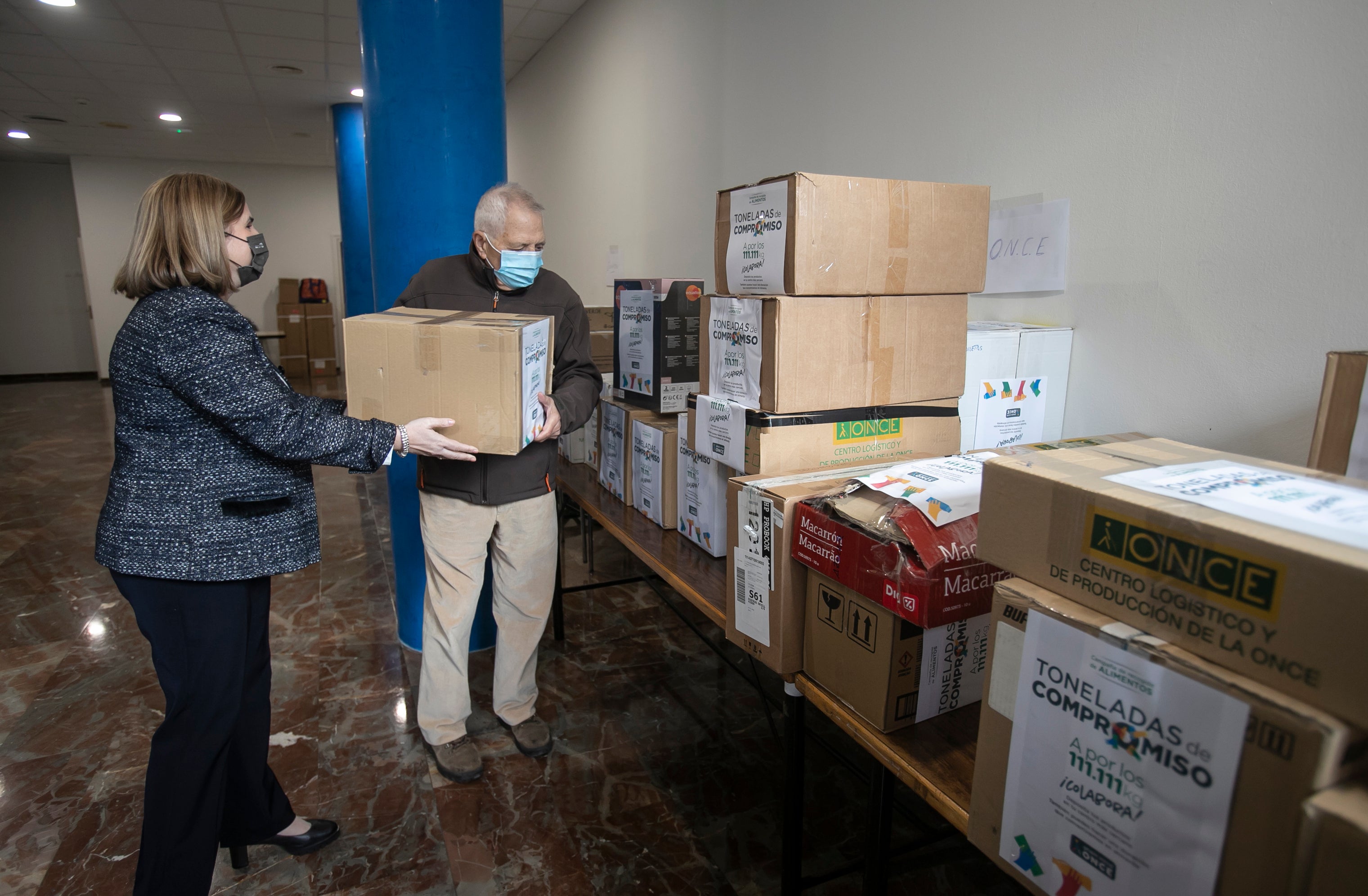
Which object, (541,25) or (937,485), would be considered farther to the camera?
(541,25)

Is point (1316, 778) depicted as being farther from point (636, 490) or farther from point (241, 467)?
point (636, 490)

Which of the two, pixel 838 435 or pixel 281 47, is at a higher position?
pixel 281 47

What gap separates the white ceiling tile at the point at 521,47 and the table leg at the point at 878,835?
5243 millimetres

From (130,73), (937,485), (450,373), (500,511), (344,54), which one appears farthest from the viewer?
(130,73)

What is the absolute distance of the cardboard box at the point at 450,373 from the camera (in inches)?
59.3

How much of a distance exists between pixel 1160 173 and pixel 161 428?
6.58 feet

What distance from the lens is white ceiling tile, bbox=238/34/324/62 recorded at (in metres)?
4.90

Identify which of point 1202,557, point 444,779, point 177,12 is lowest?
point 444,779

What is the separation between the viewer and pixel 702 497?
190 centimetres

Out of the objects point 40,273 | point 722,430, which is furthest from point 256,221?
point 722,430

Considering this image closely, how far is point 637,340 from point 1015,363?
1.14m

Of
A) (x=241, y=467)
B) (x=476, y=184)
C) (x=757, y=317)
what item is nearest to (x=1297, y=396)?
(x=757, y=317)

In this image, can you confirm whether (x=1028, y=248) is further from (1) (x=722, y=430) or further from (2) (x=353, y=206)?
(2) (x=353, y=206)

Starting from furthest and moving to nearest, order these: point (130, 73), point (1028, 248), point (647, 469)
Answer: point (130, 73), point (647, 469), point (1028, 248)
